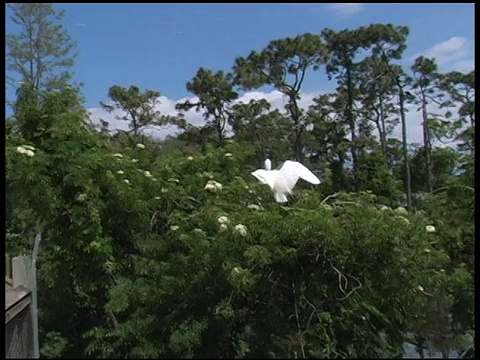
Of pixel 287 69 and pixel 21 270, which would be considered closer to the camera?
pixel 21 270

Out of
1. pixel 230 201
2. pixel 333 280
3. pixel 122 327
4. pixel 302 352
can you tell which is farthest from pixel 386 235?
pixel 122 327

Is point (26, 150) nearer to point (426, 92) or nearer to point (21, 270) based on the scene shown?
point (21, 270)

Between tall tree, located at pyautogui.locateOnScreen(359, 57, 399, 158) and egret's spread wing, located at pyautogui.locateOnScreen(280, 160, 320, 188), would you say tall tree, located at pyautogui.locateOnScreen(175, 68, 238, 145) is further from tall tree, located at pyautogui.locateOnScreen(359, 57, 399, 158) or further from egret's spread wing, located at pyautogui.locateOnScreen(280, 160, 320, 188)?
egret's spread wing, located at pyautogui.locateOnScreen(280, 160, 320, 188)

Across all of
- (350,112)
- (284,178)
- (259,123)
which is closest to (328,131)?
(350,112)

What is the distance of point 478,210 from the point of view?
3.85m

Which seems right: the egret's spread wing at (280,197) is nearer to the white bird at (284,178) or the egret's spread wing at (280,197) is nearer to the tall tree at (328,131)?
the white bird at (284,178)

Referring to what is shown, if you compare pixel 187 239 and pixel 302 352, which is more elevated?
pixel 187 239

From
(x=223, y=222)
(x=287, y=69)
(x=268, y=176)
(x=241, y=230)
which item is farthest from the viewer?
(x=287, y=69)

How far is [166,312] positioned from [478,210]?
202 centimetres

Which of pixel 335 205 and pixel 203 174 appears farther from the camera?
pixel 203 174

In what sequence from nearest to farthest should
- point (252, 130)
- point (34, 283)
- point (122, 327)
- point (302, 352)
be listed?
1. point (302, 352)
2. point (122, 327)
3. point (34, 283)
4. point (252, 130)

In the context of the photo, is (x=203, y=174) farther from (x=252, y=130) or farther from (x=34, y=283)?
(x=252, y=130)

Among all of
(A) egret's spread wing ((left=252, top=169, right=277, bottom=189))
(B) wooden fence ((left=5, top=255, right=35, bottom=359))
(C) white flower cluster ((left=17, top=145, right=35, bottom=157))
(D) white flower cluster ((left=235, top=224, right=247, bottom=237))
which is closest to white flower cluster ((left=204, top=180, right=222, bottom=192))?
(A) egret's spread wing ((left=252, top=169, right=277, bottom=189))

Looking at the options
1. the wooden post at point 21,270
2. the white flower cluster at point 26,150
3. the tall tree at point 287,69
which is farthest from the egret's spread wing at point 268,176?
the tall tree at point 287,69
